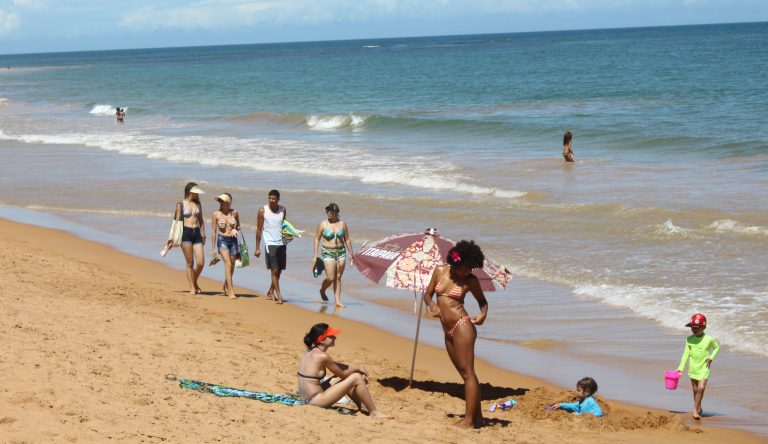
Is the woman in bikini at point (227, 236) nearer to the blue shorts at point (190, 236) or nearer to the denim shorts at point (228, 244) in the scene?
the denim shorts at point (228, 244)

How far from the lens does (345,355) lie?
9828 mm

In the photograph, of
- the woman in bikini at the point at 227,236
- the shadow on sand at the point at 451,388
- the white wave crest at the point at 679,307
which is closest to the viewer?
the shadow on sand at the point at 451,388

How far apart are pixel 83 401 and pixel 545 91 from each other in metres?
45.2

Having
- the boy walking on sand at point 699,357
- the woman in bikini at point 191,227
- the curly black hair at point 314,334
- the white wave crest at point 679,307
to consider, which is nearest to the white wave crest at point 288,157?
the white wave crest at point 679,307

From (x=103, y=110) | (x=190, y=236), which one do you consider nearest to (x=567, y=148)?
A: (x=190, y=236)

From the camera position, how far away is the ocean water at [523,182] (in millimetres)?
11602

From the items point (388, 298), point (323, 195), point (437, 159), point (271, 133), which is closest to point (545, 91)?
point (271, 133)

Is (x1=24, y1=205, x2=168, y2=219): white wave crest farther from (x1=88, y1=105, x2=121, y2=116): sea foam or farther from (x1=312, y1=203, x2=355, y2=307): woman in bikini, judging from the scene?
(x1=88, y1=105, x2=121, y2=116): sea foam

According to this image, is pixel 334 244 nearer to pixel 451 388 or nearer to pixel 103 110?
pixel 451 388

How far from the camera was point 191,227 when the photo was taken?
12.0 meters

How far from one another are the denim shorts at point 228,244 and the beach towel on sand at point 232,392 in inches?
176

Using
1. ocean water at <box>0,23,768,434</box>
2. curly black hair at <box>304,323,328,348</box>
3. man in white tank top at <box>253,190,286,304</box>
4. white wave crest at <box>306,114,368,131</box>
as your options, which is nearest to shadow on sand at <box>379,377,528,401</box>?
ocean water at <box>0,23,768,434</box>

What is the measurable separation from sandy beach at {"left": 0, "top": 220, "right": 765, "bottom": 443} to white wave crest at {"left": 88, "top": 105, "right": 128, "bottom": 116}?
40.6 metres

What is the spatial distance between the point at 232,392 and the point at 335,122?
32769 mm
